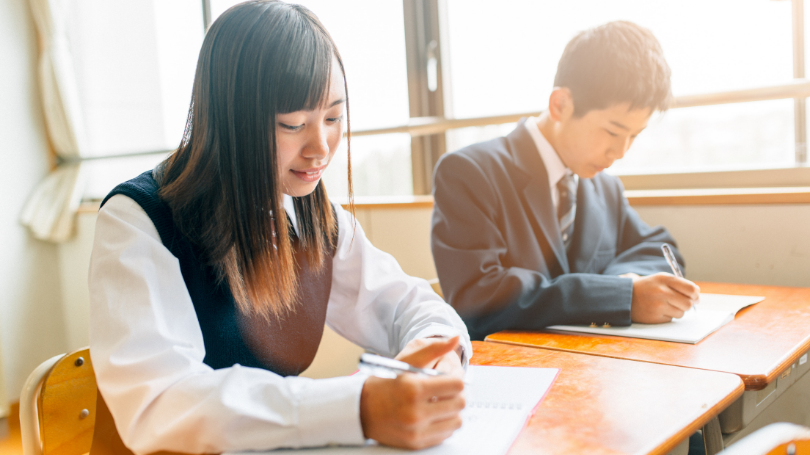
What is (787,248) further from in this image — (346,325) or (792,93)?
(346,325)

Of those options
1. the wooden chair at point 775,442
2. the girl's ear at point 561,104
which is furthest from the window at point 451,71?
the wooden chair at point 775,442

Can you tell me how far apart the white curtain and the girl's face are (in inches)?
123

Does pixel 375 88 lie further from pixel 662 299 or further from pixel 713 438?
pixel 713 438

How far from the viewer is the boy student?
3.81 ft

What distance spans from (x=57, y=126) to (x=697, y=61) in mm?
3326

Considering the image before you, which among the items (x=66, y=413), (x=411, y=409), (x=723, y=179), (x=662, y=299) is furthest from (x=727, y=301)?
(x=66, y=413)

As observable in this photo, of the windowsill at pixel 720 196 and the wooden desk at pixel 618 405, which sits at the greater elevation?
the windowsill at pixel 720 196

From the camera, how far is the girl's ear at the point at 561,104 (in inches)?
56.4

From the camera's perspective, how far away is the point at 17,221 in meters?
3.38

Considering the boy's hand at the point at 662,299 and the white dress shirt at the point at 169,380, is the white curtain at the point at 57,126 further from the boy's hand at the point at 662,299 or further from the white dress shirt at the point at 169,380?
the boy's hand at the point at 662,299

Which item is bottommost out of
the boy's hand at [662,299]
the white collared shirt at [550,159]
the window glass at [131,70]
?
the boy's hand at [662,299]

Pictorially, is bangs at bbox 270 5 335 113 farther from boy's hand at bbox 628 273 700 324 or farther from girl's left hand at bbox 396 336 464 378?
boy's hand at bbox 628 273 700 324

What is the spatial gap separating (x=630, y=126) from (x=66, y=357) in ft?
3.88

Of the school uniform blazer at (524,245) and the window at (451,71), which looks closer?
the school uniform blazer at (524,245)
